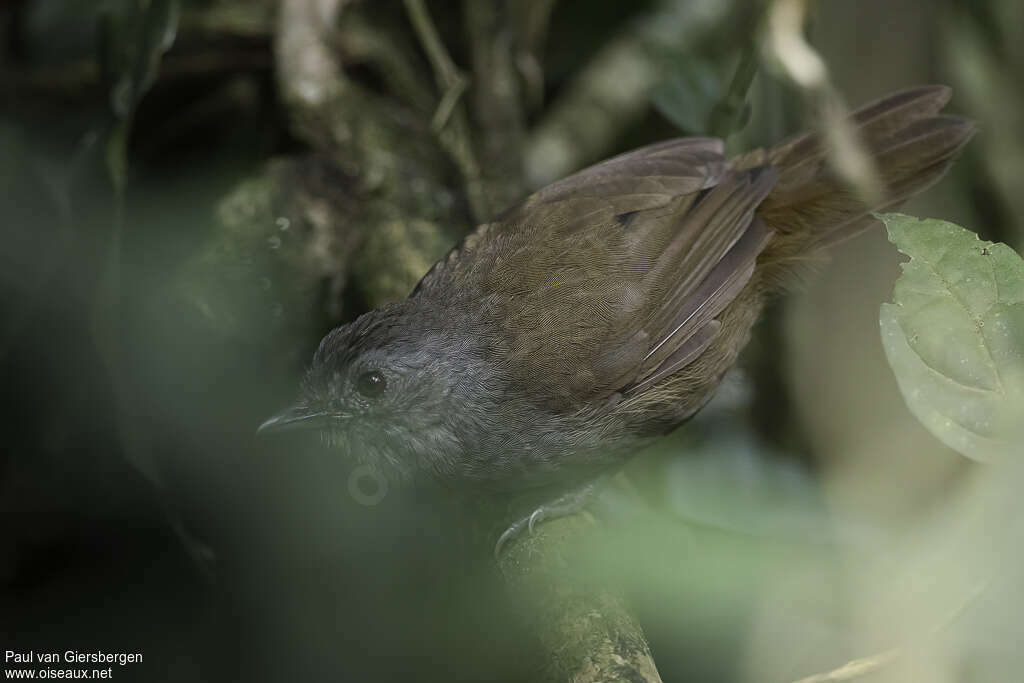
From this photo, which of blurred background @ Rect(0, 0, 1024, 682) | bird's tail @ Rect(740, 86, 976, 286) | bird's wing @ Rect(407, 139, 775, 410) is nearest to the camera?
blurred background @ Rect(0, 0, 1024, 682)

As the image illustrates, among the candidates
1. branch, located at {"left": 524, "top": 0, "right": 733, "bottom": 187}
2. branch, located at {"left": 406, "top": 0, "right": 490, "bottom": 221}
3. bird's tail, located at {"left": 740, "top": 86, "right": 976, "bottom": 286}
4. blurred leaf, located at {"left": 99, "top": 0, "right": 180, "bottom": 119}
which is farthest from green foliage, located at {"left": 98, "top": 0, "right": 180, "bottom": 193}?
bird's tail, located at {"left": 740, "top": 86, "right": 976, "bottom": 286}

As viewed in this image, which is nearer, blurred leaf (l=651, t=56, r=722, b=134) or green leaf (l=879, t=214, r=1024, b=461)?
green leaf (l=879, t=214, r=1024, b=461)

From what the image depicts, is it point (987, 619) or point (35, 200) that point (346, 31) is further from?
point (987, 619)

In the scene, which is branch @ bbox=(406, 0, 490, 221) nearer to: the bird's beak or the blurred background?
the blurred background

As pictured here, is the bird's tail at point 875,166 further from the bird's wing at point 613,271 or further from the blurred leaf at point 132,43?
the blurred leaf at point 132,43

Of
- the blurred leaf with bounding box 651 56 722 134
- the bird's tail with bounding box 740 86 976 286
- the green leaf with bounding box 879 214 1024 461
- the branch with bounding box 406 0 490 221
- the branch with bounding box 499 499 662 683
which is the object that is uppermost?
the branch with bounding box 406 0 490 221

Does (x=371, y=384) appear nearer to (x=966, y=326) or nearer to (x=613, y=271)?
(x=613, y=271)
